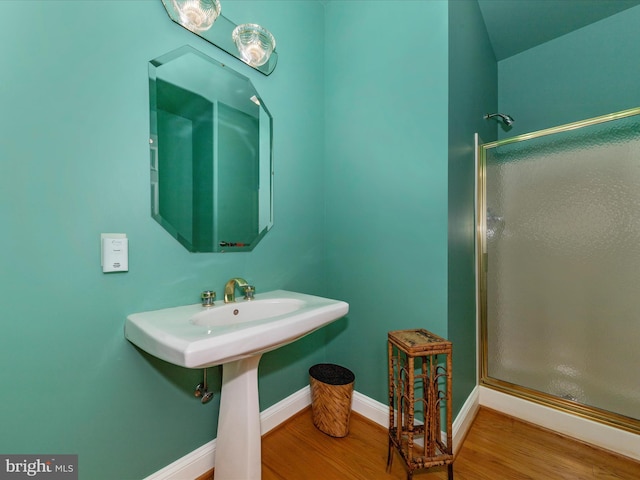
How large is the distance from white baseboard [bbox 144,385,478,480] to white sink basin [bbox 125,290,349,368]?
0.57 meters

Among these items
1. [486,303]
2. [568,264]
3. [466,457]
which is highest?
[568,264]

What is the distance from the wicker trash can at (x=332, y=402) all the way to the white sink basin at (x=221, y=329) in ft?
1.70

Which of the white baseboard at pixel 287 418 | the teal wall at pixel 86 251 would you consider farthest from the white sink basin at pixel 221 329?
the white baseboard at pixel 287 418

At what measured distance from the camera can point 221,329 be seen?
759 millimetres

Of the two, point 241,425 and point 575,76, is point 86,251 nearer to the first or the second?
point 241,425

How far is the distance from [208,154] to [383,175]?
2.90 ft

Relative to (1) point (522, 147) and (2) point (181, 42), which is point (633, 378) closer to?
(1) point (522, 147)

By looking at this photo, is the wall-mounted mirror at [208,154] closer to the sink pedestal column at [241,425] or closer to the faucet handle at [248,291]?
the faucet handle at [248,291]

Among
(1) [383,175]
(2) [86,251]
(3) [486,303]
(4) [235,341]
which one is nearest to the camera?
(4) [235,341]

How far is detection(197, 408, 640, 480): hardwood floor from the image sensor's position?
3.75 feet

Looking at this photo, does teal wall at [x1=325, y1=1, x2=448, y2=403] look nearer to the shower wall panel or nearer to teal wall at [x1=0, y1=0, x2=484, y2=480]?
teal wall at [x1=0, y1=0, x2=484, y2=480]

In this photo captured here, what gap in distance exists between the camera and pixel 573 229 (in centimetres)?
146

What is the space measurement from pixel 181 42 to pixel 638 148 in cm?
212

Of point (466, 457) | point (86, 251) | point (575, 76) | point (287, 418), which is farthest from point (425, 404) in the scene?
point (575, 76)
